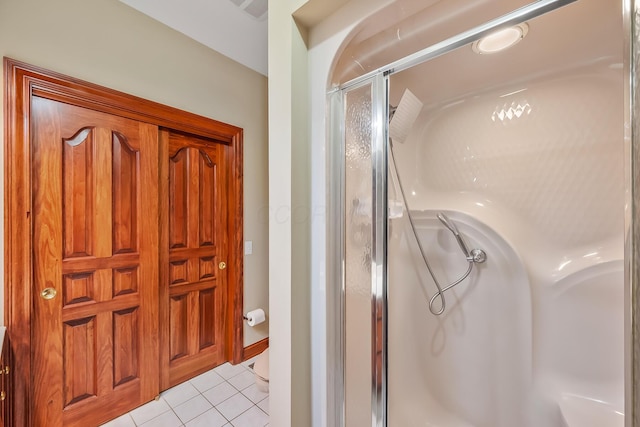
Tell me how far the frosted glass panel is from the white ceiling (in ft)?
3.98

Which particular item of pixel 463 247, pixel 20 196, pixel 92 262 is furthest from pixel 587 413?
pixel 20 196

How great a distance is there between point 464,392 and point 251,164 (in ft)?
7.25

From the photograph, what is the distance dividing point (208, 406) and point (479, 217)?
209cm

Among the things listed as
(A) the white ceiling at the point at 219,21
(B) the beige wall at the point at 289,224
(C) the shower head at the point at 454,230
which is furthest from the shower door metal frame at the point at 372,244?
(A) the white ceiling at the point at 219,21

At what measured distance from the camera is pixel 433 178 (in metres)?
1.56

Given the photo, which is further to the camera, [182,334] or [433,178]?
[182,334]

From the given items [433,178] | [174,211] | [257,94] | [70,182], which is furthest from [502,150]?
[70,182]

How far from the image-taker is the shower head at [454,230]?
139cm

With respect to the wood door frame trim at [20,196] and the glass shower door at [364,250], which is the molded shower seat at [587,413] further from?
the wood door frame trim at [20,196]

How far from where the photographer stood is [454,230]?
4.66 feet

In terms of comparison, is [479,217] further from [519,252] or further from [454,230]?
[519,252]

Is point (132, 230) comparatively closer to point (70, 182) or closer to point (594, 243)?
point (70, 182)

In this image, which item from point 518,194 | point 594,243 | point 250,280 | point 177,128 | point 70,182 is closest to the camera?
point 594,243

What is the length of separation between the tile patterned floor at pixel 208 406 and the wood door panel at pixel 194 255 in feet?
0.41
